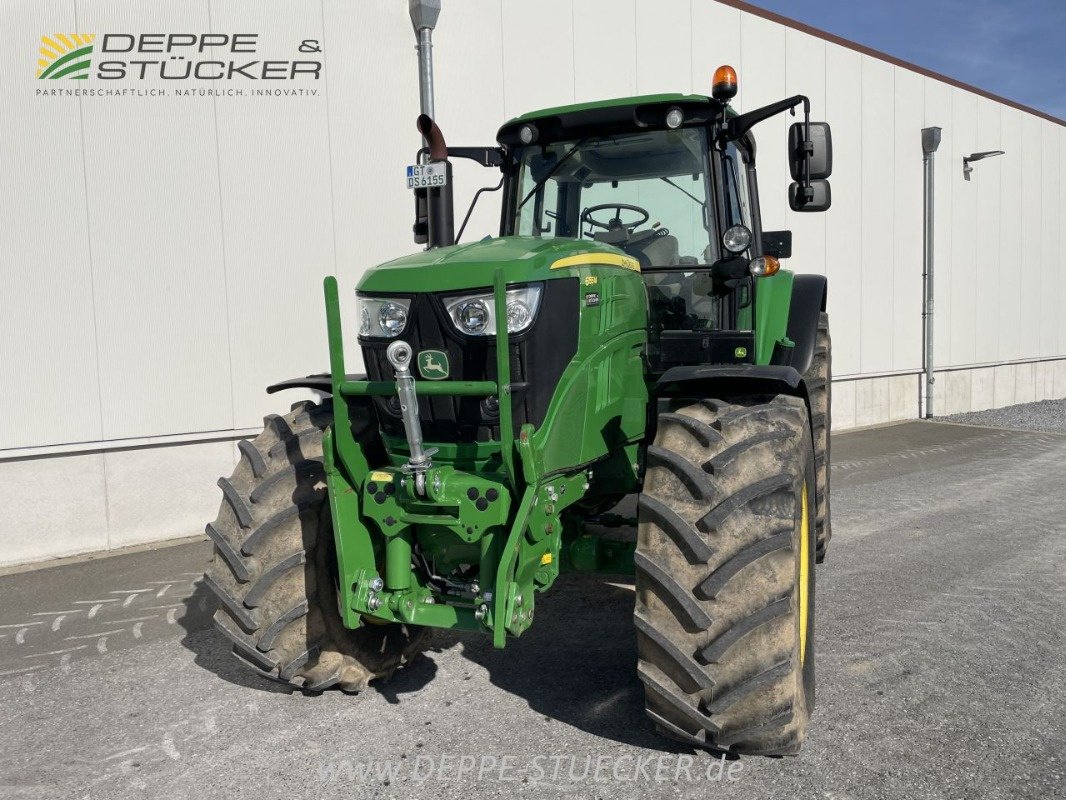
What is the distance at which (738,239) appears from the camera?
12.3 feet

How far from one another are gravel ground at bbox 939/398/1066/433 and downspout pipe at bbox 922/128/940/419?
0.53 m

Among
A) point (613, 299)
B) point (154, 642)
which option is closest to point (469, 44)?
point (613, 299)

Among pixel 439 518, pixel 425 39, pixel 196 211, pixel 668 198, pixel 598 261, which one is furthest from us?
pixel 425 39

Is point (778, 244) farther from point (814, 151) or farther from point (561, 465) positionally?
point (561, 465)

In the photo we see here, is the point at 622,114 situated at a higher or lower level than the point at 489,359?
higher

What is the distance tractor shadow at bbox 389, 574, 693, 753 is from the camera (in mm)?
3277

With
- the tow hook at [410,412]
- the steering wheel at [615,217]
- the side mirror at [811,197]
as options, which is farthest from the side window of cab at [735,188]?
the tow hook at [410,412]

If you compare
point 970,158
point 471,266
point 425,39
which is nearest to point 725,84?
point 471,266

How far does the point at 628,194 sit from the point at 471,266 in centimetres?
150

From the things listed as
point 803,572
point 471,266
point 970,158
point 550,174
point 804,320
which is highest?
point 970,158

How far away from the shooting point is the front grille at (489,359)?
296 cm

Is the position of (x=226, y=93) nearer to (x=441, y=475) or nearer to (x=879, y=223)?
(x=441, y=475)

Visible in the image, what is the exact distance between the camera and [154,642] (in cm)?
438

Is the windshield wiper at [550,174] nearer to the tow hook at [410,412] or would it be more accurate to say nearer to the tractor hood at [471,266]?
the tractor hood at [471,266]
